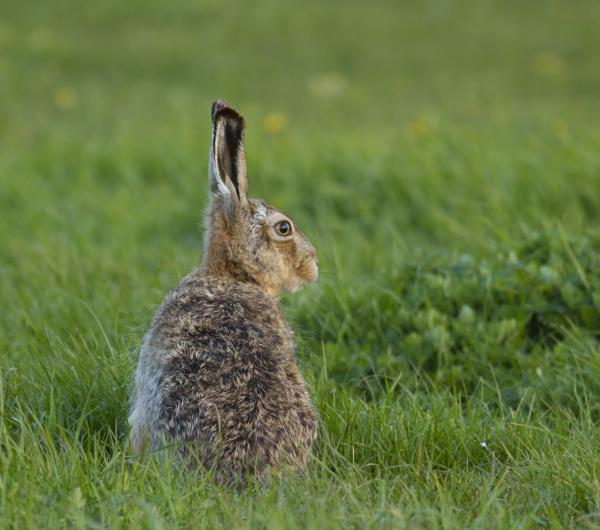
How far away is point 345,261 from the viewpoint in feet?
23.4

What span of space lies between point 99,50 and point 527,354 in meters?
12.3

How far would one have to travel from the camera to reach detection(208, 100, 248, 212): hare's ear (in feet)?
14.0

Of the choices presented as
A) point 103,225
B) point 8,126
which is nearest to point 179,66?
point 8,126

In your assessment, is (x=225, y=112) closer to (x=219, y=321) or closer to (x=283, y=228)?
(x=283, y=228)

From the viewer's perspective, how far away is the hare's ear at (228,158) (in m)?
4.26

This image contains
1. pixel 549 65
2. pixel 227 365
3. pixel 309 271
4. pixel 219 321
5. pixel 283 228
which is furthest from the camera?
pixel 549 65

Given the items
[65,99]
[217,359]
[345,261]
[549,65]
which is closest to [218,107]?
[217,359]

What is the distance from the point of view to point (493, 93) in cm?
1450

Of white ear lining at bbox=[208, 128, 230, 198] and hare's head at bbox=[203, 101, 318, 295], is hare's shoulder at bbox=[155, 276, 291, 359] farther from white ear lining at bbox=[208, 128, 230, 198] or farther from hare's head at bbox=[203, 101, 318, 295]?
white ear lining at bbox=[208, 128, 230, 198]

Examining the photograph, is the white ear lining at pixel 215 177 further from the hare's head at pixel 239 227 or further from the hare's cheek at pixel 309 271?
the hare's cheek at pixel 309 271

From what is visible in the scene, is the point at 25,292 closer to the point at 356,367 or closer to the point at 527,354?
the point at 356,367

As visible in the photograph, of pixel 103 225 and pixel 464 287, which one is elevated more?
pixel 464 287

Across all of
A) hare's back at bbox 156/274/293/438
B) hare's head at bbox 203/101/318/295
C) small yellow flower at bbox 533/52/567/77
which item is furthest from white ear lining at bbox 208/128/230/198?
small yellow flower at bbox 533/52/567/77

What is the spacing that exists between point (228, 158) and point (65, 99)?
959cm
